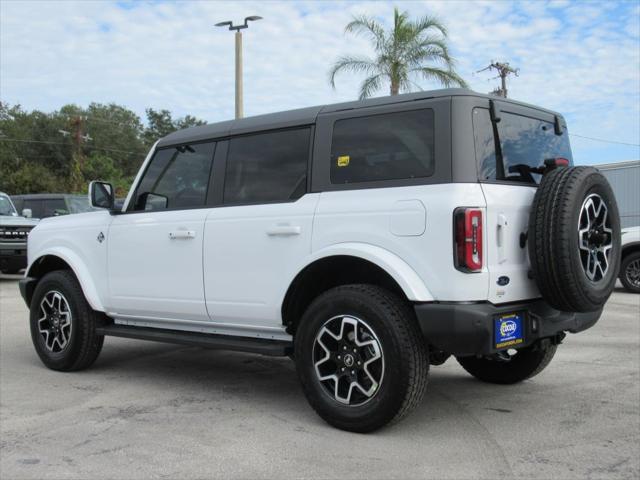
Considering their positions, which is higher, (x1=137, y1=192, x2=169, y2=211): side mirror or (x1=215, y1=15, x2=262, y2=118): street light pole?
(x1=215, y1=15, x2=262, y2=118): street light pole

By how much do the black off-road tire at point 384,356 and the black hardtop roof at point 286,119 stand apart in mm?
1174

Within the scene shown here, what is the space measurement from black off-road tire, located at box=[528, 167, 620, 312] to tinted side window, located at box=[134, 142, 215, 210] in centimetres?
245

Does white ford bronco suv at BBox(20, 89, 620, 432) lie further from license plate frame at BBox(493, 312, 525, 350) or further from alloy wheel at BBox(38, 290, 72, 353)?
alloy wheel at BBox(38, 290, 72, 353)

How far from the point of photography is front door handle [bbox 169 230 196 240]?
A: 516cm

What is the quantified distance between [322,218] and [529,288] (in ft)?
4.33

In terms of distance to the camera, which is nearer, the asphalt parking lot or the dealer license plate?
the asphalt parking lot

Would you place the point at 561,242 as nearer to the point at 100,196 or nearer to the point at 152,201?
the point at 152,201

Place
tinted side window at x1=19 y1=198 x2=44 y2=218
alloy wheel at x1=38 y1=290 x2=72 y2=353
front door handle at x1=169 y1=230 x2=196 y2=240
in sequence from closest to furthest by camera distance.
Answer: front door handle at x1=169 y1=230 x2=196 y2=240, alloy wheel at x1=38 y1=290 x2=72 y2=353, tinted side window at x1=19 y1=198 x2=44 y2=218

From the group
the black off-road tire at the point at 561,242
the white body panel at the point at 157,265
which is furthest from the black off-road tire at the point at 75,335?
the black off-road tire at the point at 561,242

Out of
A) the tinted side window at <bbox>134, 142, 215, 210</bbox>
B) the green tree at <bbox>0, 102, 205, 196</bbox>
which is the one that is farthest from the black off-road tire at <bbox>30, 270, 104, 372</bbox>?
the green tree at <bbox>0, 102, 205, 196</bbox>

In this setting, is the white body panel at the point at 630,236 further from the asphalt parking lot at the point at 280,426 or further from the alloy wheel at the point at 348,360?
the alloy wheel at the point at 348,360

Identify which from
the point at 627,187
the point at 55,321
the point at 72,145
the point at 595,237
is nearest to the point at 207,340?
the point at 55,321

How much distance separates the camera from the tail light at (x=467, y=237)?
3.86 m

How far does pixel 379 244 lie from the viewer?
4.15 m
